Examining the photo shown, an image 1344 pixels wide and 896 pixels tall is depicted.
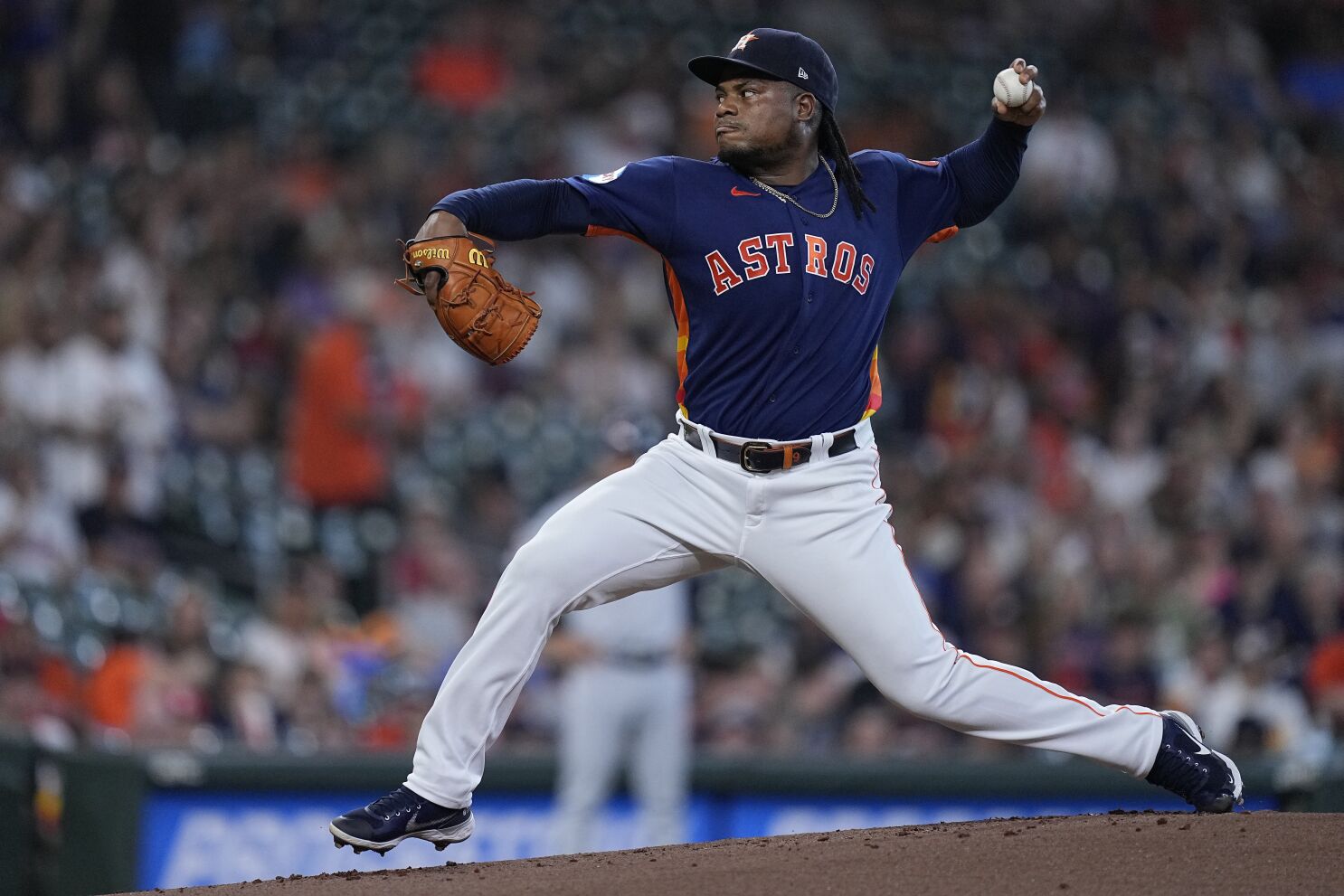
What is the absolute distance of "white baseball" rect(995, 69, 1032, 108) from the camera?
4316 millimetres

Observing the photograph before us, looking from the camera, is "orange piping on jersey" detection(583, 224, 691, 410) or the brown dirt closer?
the brown dirt

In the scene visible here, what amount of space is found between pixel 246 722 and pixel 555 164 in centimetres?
480

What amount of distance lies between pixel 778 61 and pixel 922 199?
1.72ft

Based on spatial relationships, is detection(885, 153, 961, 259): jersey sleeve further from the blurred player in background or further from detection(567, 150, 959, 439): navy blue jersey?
the blurred player in background

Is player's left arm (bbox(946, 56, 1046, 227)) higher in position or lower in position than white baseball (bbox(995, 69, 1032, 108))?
lower

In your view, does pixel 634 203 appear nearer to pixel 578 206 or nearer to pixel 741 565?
pixel 578 206

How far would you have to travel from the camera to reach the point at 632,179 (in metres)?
4.16

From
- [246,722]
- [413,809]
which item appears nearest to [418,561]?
[246,722]

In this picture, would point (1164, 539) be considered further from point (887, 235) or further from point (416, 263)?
point (416, 263)

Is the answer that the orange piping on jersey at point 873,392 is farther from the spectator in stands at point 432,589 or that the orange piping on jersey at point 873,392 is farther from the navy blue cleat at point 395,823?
the spectator in stands at point 432,589

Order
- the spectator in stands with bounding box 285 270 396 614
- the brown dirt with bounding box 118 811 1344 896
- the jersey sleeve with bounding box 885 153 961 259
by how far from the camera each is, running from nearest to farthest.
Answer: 1. the brown dirt with bounding box 118 811 1344 896
2. the jersey sleeve with bounding box 885 153 961 259
3. the spectator in stands with bounding box 285 270 396 614

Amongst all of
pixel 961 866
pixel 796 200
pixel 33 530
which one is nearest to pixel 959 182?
pixel 796 200

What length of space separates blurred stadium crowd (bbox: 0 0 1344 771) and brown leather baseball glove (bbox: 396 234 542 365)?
3826mm

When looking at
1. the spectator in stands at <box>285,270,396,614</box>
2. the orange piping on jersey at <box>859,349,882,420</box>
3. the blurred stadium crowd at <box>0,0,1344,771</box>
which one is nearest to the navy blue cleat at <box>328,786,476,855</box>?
the orange piping on jersey at <box>859,349,882,420</box>
